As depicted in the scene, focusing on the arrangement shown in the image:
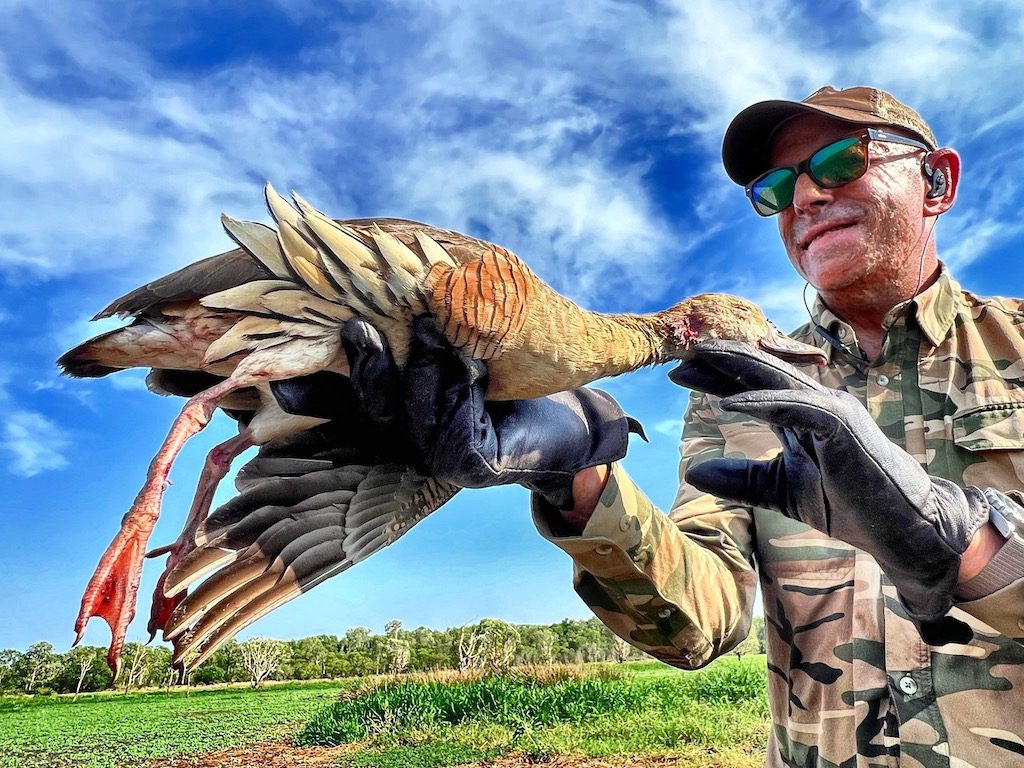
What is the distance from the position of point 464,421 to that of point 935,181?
3149 millimetres

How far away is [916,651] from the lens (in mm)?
2773

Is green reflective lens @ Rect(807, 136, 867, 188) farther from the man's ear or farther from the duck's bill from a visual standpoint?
the duck's bill

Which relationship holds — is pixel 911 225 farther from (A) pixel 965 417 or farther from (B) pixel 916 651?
(B) pixel 916 651

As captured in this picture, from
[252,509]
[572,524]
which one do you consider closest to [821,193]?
[572,524]

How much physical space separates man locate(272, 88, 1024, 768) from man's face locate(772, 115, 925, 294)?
0.01m

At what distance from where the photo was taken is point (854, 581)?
3.04 metres

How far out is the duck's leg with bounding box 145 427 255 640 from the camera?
2.49m

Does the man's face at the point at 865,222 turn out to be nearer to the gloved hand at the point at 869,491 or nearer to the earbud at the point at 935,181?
the earbud at the point at 935,181

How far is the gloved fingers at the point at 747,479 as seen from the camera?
2.43 m

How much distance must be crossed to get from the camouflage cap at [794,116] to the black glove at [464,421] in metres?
2.18

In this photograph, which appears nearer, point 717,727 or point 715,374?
point 715,374

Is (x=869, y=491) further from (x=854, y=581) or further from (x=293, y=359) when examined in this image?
(x=293, y=359)

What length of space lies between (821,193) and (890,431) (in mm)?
1276

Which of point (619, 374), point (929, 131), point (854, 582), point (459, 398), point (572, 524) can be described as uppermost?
point (929, 131)
